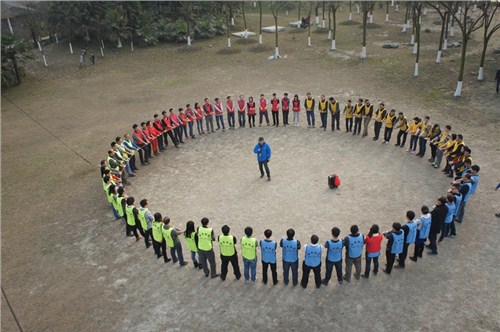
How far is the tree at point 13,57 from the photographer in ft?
86.6

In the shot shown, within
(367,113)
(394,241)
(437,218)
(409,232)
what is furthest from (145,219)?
(367,113)

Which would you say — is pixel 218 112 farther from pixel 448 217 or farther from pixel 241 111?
pixel 448 217

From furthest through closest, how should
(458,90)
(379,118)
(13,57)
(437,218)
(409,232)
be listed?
(13,57), (458,90), (379,118), (437,218), (409,232)

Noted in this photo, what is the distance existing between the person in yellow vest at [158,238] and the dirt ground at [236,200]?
0.35 m

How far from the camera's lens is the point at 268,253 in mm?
9305

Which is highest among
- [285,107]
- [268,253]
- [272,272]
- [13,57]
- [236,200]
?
[13,57]

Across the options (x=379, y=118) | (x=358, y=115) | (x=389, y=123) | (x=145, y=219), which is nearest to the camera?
(x=145, y=219)

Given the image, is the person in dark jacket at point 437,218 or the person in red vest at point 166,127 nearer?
the person in dark jacket at point 437,218

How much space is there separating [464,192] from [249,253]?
6.10 meters

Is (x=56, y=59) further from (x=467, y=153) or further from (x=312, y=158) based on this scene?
(x=467, y=153)

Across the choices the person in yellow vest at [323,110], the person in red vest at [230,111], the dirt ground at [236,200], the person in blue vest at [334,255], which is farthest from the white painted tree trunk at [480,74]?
the person in blue vest at [334,255]

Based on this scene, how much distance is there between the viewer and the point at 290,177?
1456cm

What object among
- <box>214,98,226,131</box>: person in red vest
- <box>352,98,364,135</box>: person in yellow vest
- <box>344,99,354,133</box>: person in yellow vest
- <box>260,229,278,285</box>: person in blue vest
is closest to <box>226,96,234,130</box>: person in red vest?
<box>214,98,226,131</box>: person in red vest

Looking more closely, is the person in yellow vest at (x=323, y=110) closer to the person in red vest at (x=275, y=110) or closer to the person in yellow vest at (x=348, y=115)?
the person in yellow vest at (x=348, y=115)
